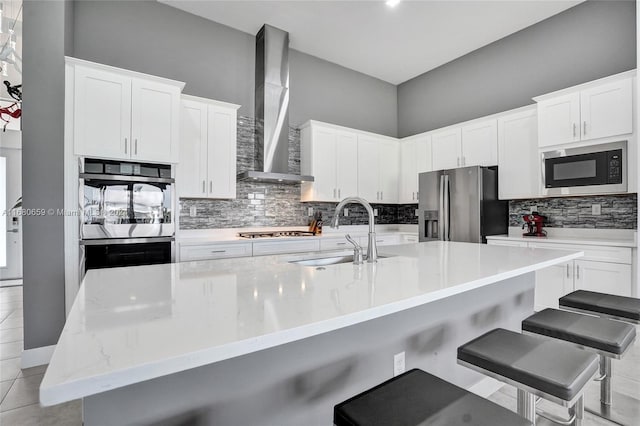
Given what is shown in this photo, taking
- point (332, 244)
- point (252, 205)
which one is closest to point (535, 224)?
point (332, 244)

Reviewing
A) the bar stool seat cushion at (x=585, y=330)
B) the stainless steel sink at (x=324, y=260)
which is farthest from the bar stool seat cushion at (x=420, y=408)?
the stainless steel sink at (x=324, y=260)

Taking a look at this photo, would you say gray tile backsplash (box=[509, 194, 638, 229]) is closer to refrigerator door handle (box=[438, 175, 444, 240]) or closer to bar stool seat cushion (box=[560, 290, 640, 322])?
refrigerator door handle (box=[438, 175, 444, 240])

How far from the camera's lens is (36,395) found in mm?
2131

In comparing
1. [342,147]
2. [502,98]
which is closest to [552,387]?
[342,147]

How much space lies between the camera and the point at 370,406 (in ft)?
2.92

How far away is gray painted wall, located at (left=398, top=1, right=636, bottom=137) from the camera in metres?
3.46

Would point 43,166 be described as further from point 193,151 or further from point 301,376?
point 301,376

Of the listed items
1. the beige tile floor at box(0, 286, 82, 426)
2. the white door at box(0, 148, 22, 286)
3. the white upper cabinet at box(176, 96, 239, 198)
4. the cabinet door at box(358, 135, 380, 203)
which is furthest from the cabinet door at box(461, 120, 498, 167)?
the white door at box(0, 148, 22, 286)

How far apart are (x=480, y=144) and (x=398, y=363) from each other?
3.58 m

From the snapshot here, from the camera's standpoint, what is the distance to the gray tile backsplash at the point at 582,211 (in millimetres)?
3264

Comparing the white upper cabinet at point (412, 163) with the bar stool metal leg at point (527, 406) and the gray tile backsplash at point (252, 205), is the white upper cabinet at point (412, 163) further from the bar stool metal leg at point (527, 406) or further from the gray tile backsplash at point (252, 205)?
the bar stool metal leg at point (527, 406)

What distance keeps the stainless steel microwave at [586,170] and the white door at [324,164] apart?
248 centimetres

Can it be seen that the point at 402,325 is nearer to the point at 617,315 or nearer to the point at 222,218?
the point at 617,315

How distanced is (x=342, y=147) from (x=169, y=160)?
7.82 feet
